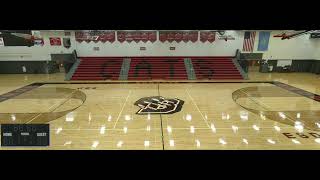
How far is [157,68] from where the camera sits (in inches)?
763

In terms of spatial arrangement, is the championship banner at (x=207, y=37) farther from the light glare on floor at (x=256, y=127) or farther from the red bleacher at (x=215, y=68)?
the light glare on floor at (x=256, y=127)

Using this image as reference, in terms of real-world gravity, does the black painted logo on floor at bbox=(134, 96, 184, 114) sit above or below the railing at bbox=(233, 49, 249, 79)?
below

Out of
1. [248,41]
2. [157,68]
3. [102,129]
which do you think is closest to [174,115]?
[102,129]

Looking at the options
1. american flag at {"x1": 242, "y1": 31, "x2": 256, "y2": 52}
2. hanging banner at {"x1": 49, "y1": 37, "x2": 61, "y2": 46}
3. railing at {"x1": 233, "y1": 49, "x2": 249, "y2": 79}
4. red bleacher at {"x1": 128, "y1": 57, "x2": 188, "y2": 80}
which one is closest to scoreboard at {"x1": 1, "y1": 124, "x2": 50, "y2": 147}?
red bleacher at {"x1": 128, "y1": 57, "x2": 188, "y2": 80}

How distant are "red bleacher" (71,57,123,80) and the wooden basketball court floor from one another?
2.41 m

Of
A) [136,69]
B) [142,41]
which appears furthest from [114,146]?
[142,41]

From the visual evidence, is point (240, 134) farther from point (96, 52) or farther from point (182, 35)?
point (96, 52)

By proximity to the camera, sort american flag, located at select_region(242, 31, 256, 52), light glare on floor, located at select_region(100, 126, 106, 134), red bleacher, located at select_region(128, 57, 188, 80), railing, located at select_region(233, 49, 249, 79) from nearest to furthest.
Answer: light glare on floor, located at select_region(100, 126, 106, 134) → red bleacher, located at select_region(128, 57, 188, 80) → railing, located at select_region(233, 49, 249, 79) → american flag, located at select_region(242, 31, 256, 52)

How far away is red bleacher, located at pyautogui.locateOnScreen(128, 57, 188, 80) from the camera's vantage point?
59.6 ft

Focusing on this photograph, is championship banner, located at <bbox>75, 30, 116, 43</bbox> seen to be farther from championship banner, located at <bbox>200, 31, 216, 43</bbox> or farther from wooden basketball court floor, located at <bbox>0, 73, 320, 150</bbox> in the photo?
championship banner, located at <bbox>200, 31, 216, 43</bbox>

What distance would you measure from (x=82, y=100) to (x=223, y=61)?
540 inches

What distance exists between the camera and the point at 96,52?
808 inches

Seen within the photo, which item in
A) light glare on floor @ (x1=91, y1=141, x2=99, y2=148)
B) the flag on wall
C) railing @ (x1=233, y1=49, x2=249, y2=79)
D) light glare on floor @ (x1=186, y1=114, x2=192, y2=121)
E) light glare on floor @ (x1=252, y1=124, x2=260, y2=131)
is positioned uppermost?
the flag on wall

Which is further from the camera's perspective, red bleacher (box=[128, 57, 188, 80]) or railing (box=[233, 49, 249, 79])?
railing (box=[233, 49, 249, 79])
